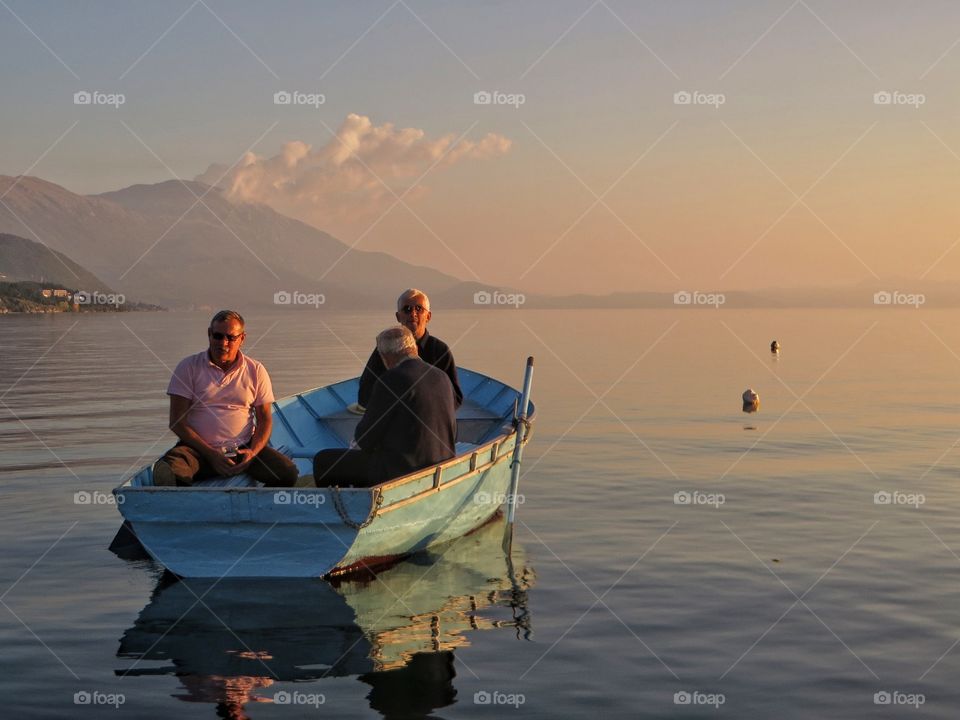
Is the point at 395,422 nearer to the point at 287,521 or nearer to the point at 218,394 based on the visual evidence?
the point at 287,521

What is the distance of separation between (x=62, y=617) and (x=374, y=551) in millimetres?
3012

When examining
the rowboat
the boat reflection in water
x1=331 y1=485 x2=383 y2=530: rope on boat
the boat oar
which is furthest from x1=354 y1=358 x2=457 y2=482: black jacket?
the boat oar

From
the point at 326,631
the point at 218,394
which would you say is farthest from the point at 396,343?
the point at 326,631

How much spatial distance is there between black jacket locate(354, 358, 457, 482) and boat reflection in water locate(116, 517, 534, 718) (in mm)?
1309

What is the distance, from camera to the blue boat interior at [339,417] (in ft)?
51.2

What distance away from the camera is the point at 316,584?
10773 millimetres

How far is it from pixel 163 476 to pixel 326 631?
231 centimetres

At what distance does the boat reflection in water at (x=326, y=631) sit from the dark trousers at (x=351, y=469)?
104cm

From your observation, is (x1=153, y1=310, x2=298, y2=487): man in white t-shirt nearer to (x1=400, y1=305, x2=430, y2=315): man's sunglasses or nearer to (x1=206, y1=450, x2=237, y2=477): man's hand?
(x1=206, y1=450, x2=237, y2=477): man's hand

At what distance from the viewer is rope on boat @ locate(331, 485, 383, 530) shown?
1005cm

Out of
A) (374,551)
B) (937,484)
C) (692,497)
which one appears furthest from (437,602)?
(937,484)

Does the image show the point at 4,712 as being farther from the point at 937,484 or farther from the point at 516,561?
the point at 937,484

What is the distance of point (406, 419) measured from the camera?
1074cm

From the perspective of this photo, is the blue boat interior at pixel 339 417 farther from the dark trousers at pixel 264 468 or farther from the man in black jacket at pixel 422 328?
the dark trousers at pixel 264 468
